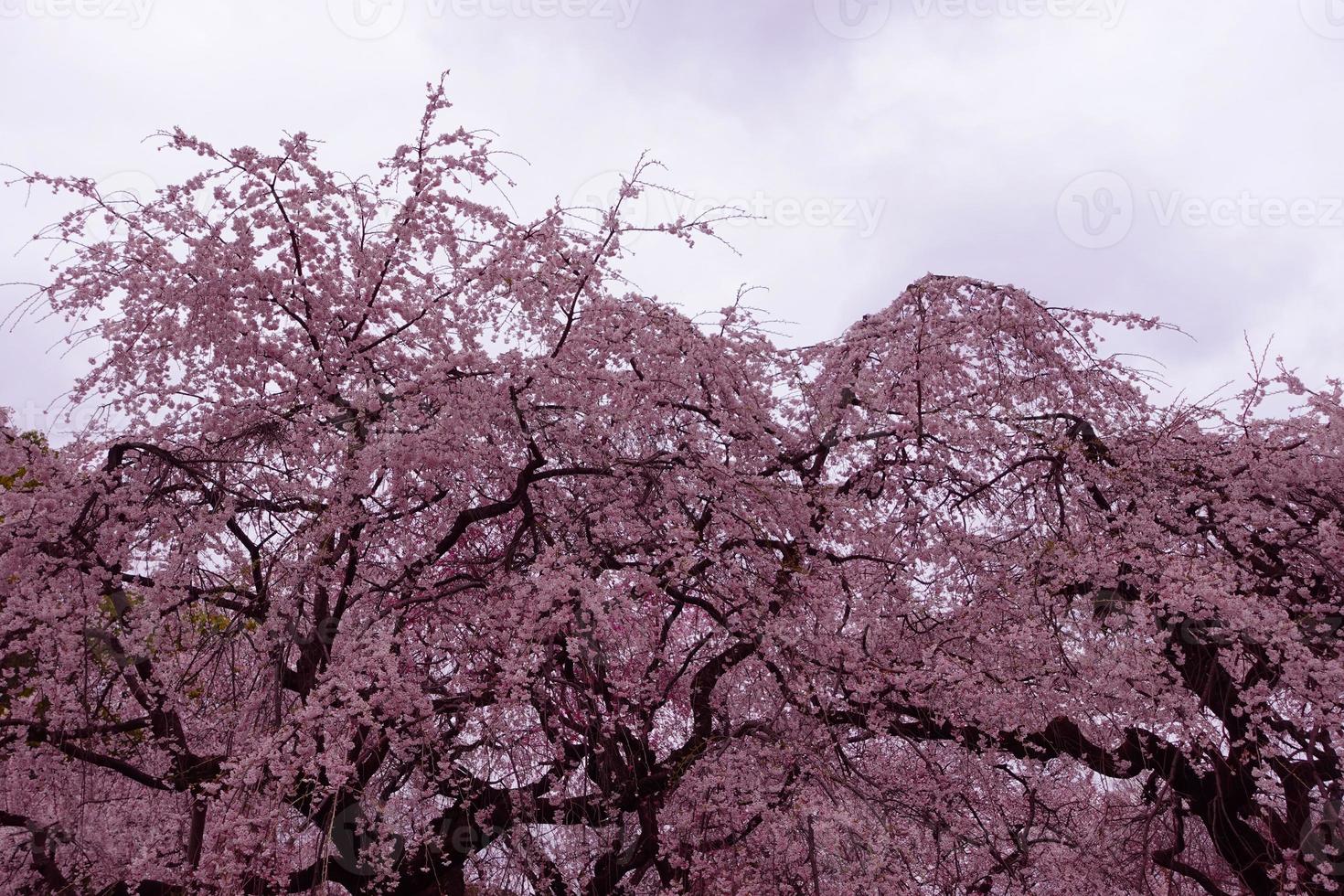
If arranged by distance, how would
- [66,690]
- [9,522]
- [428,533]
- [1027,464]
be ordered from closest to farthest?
[9,522]
[66,690]
[428,533]
[1027,464]

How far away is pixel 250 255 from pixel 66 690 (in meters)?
2.72

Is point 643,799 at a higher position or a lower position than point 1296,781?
lower

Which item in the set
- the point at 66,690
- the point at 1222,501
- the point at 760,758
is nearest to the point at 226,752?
the point at 66,690

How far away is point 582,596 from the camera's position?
478 centimetres

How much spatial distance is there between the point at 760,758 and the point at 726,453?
1986 millimetres

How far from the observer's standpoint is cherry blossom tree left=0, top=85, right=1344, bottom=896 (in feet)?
16.9

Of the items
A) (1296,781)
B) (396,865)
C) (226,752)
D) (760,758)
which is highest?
(1296,781)

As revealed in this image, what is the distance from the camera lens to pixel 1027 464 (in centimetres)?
732

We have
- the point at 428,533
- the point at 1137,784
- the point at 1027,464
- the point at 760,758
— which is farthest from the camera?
the point at 1137,784

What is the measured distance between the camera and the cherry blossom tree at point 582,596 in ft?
16.9

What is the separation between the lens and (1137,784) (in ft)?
33.8

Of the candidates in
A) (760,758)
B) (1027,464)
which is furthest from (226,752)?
(1027,464)

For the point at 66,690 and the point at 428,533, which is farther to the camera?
→ the point at 428,533

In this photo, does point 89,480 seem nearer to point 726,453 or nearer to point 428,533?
point 428,533
